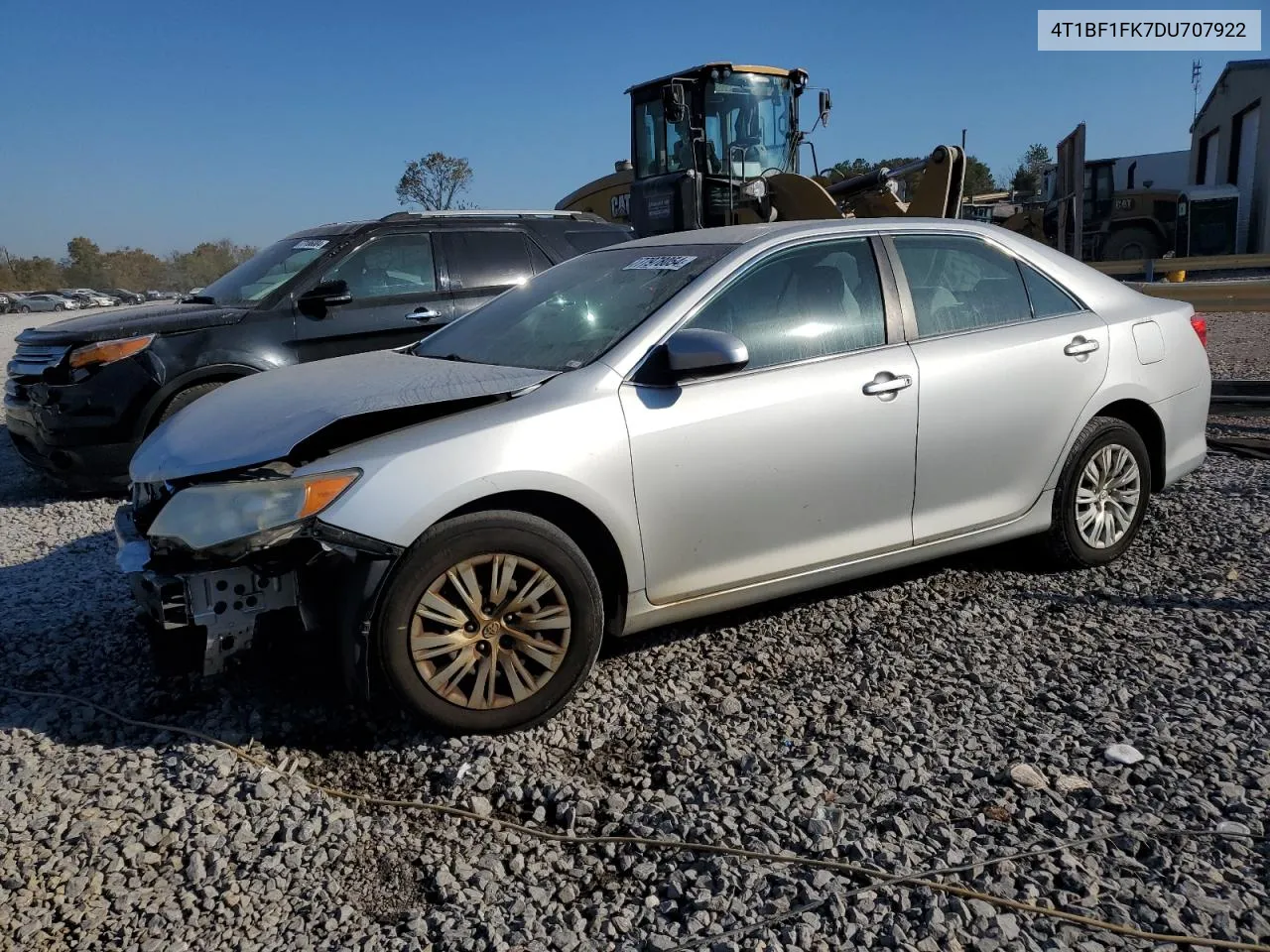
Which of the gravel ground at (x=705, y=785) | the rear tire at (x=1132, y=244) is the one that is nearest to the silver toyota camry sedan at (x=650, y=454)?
the gravel ground at (x=705, y=785)

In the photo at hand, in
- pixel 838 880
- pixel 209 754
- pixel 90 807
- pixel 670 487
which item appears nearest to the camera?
pixel 838 880

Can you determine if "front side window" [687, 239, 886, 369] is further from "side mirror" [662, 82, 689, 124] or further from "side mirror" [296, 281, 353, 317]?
"side mirror" [662, 82, 689, 124]

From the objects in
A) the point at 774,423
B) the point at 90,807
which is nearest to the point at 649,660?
the point at 774,423

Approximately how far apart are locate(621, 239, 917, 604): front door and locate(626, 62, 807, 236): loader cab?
848cm

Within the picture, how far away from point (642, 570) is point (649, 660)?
602mm

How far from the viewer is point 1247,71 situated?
1272 inches

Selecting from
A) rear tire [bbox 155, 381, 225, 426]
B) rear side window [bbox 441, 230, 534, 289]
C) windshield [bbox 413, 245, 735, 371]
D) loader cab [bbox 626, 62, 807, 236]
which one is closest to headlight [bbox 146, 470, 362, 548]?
windshield [bbox 413, 245, 735, 371]

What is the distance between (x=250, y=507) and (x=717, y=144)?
1105 centimetres

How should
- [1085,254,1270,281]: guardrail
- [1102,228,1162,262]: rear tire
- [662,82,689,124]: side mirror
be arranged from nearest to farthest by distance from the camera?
[662,82,689,124]: side mirror
[1085,254,1270,281]: guardrail
[1102,228,1162,262]: rear tire

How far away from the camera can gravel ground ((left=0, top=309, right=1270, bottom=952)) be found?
2.41 m

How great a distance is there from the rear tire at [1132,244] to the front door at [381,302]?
2501 cm

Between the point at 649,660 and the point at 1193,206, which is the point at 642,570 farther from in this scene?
the point at 1193,206

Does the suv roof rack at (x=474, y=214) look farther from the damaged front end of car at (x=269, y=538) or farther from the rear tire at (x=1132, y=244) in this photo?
the rear tire at (x=1132, y=244)

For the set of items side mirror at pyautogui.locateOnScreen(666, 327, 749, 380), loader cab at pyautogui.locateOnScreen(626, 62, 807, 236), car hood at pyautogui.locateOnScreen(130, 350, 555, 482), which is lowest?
car hood at pyautogui.locateOnScreen(130, 350, 555, 482)
